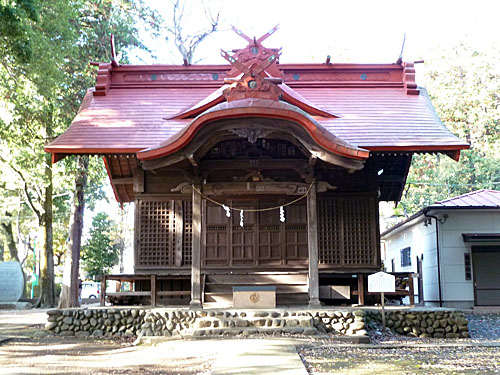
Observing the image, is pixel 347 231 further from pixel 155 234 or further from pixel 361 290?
pixel 155 234

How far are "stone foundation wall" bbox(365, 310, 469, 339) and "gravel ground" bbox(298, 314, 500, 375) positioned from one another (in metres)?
1.02

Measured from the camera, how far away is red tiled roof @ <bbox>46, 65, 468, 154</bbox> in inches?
519

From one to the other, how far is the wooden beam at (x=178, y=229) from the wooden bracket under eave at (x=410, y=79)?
24.7ft

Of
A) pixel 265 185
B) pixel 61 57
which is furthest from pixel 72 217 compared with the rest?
pixel 265 185

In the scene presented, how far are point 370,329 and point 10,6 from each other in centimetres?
1060

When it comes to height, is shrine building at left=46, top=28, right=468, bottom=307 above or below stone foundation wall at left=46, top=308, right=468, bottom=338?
above

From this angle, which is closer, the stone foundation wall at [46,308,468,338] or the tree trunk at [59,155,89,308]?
the stone foundation wall at [46,308,468,338]

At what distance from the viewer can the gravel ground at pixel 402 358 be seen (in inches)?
283

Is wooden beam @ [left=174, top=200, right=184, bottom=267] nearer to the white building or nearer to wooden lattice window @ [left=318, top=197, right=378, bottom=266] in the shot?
wooden lattice window @ [left=318, top=197, right=378, bottom=266]

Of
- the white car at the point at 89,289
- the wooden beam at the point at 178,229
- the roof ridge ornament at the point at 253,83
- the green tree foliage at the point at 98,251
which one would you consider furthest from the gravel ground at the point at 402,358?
the white car at the point at 89,289

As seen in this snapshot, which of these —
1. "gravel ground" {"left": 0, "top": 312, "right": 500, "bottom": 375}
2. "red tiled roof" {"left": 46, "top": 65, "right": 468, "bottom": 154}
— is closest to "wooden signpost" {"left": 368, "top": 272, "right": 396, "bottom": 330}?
"gravel ground" {"left": 0, "top": 312, "right": 500, "bottom": 375}

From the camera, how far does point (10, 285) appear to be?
26.5 meters

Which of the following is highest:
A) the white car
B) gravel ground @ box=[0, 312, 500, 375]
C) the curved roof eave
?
the curved roof eave

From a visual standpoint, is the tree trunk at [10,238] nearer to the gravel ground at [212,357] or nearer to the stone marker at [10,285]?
the stone marker at [10,285]
